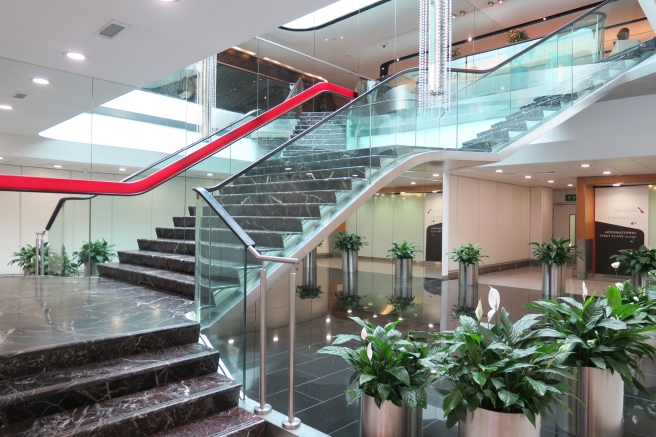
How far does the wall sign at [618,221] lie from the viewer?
13.3m

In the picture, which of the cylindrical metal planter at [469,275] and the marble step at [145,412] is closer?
the marble step at [145,412]

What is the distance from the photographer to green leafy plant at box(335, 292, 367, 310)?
8.10 metres

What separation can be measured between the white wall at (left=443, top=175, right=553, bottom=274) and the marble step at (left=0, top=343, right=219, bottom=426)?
9.36 meters

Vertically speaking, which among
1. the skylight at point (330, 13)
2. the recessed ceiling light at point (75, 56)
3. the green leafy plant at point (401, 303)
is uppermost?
the skylight at point (330, 13)

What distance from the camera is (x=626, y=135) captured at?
940 cm

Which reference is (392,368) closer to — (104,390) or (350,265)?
(104,390)

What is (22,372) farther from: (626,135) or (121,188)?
(626,135)

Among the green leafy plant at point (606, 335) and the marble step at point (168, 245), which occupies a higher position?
the marble step at point (168, 245)

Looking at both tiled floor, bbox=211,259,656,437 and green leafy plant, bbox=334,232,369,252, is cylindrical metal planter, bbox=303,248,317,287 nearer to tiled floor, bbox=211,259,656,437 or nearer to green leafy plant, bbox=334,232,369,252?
tiled floor, bbox=211,259,656,437

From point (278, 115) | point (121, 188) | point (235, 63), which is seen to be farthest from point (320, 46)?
point (121, 188)

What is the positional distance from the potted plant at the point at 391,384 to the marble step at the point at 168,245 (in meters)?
4.10

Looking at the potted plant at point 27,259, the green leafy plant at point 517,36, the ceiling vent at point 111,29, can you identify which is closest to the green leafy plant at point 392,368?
the ceiling vent at point 111,29

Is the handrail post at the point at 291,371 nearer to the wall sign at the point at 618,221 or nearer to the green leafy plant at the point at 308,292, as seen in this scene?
the green leafy plant at the point at 308,292

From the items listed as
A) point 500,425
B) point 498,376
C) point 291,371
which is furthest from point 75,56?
point 500,425
